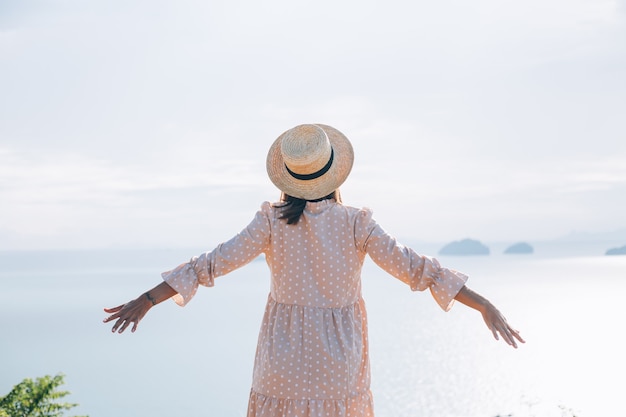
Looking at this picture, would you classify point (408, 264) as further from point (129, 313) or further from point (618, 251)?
point (618, 251)

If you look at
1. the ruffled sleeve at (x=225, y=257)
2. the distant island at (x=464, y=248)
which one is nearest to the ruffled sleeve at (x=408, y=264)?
the ruffled sleeve at (x=225, y=257)

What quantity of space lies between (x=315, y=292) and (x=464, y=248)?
403 ft

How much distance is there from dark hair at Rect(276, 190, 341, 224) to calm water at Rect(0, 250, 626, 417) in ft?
46.9

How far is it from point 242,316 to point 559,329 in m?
23.0

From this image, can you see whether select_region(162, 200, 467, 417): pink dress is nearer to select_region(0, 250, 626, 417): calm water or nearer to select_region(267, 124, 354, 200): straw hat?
select_region(267, 124, 354, 200): straw hat

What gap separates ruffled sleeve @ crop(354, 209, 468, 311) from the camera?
2.28 m

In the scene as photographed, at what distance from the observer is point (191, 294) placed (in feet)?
7.60

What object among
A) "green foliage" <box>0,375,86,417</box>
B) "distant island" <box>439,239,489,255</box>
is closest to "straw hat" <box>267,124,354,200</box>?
"green foliage" <box>0,375,86,417</box>

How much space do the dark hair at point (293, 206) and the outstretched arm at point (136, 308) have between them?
17.6 inches

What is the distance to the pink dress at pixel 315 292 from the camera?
2271mm

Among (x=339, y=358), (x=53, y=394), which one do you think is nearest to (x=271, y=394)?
(x=339, y=358)

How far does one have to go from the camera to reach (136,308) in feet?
7.39

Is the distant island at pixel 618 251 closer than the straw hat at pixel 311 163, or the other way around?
the straw hat at pixel 311 163

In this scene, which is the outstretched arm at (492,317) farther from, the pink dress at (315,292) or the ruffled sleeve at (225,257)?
the ruffled sleeve at (225,257)
